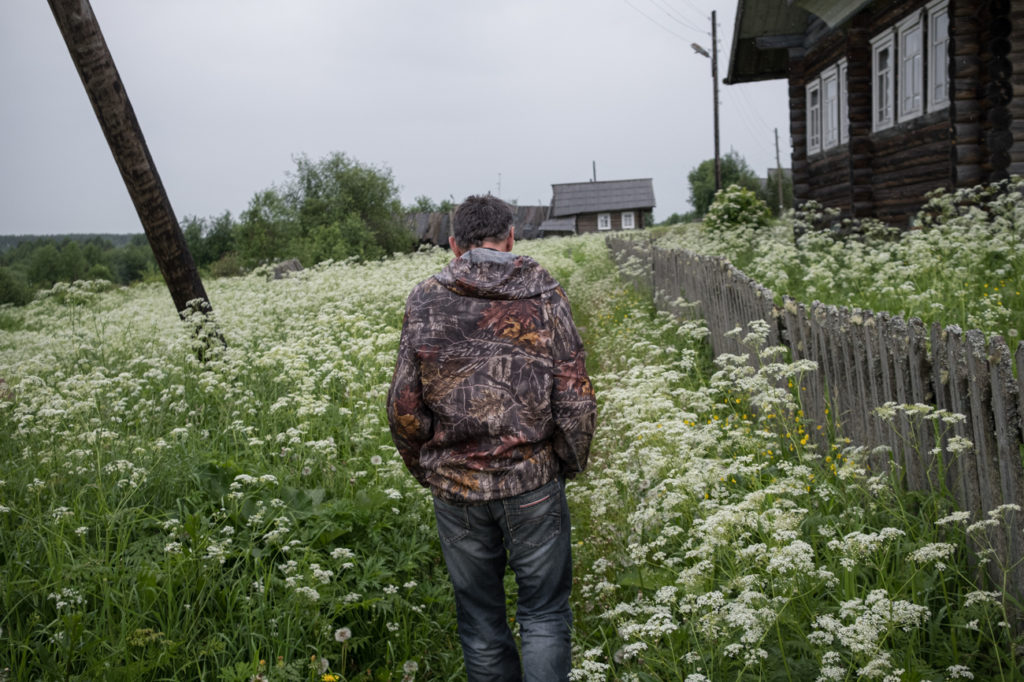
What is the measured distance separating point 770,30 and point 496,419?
16.7m

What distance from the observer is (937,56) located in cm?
1149

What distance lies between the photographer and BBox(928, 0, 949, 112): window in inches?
439

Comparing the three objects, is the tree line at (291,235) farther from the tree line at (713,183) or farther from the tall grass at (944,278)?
the tall grass at (944,278)

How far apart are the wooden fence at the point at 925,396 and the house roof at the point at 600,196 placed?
59457 mm

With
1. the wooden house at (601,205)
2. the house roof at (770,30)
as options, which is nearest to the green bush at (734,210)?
the house roof at (770,30)

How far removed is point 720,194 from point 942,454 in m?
22.9

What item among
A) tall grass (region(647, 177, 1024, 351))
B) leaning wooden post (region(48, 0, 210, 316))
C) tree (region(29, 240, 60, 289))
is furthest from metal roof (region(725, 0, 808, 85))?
tree (region(29, 240, 60, 289))

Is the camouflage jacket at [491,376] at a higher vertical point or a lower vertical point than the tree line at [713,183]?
lower

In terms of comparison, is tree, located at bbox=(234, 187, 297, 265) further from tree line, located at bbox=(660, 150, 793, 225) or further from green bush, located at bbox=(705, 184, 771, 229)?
tree line, located at bbox=(660, 150, 793, 225)

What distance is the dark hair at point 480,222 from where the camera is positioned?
2.79 metres

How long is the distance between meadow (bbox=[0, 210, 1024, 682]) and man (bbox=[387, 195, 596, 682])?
1.25ft

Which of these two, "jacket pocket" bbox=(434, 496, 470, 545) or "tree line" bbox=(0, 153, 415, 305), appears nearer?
"jacket pocket" bbox=(434, 496, 470, 545)

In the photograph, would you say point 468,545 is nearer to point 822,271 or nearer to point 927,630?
point 927,630

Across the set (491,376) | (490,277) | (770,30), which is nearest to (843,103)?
(770,30)
